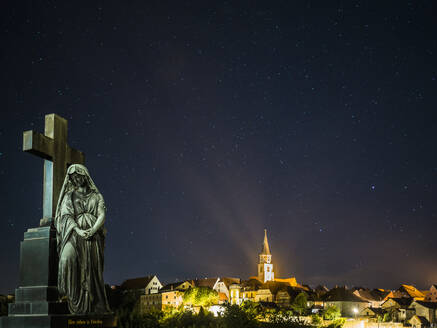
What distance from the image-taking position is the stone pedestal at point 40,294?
31.9ft

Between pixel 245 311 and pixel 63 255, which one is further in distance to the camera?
pixel 245 311

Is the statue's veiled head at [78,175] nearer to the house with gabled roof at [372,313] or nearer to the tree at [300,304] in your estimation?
the tree at [300,304]

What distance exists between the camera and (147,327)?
13.0m

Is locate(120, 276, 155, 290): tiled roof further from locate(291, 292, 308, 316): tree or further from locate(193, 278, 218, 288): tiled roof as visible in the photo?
locate(291, 292, 308, 316): tree

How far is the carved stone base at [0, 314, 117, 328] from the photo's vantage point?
958cm

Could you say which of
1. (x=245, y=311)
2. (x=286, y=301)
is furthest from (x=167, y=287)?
(x=245, y=311)

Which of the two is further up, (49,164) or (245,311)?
(49,164)

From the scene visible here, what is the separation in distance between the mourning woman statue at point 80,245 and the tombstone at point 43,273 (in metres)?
0.22

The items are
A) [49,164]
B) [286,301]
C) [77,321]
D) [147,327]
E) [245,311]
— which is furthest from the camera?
[286,301]

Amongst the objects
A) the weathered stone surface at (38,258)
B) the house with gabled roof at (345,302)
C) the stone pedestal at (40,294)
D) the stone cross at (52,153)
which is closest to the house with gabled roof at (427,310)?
the house with gabled roof at (345,302)

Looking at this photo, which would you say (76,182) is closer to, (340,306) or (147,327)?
(147,327)

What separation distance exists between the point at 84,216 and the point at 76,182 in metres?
0.76

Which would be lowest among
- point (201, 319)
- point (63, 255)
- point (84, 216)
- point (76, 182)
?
point (201, 319)

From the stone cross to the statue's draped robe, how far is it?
79 centimetres
